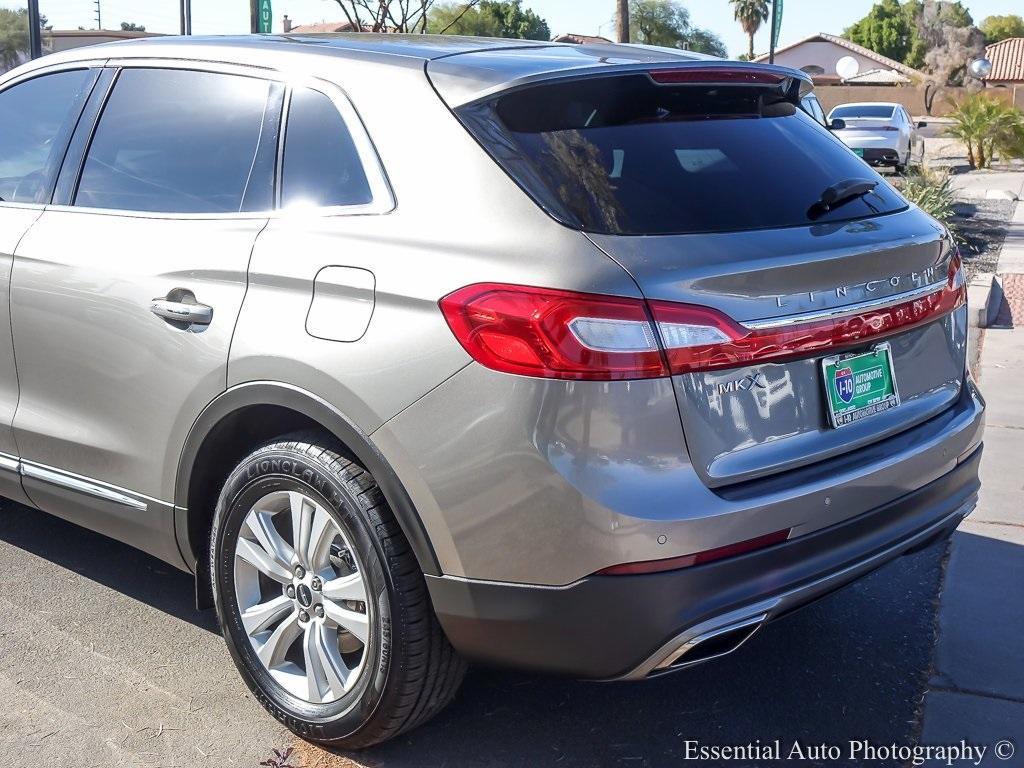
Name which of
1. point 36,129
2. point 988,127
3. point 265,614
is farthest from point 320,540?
point 988,127

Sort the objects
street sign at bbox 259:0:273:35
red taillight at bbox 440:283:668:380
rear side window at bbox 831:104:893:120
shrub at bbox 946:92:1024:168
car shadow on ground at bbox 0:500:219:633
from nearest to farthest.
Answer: red taillight at bbox 440:283:668:380 < car shadow on ground at bbox 0:500:219:633 < street sign at bbox 259:0:273:35 < shrub at bbox 946:92:1024:168 < rear side window at bbox 831:104:893:120

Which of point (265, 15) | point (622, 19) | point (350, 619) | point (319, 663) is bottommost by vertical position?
point (319, 663)

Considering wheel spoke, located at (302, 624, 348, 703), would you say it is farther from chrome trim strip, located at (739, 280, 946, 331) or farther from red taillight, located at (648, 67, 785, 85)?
red taillight, located at (648, 67, 785, 85)

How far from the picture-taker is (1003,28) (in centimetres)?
12194

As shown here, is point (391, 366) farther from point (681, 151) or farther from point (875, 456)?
point (875, 456)

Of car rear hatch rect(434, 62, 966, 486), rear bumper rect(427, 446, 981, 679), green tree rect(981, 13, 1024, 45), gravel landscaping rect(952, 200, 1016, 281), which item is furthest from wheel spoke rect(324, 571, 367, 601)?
green tree rect(981, 13, 1024, 45)

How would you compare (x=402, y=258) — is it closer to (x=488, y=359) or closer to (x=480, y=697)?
(x=488, y=359)

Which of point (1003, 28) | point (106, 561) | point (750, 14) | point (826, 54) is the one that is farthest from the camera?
point (1003, 28)

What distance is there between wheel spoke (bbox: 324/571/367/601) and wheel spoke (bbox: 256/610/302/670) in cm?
19

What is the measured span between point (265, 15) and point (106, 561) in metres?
14.0

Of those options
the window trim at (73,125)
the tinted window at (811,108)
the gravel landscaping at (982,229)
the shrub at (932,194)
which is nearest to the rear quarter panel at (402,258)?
the window trim at (73,125)

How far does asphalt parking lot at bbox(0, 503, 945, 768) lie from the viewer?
124 inches

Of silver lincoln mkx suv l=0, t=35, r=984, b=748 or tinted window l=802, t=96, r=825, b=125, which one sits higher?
tinted window l=802, t=96, r=825, b=125

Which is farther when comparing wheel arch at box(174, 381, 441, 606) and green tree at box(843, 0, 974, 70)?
green tree at box(843, 0, 974, 70)
